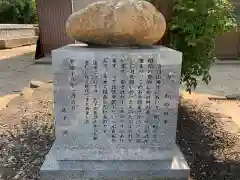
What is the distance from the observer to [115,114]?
253 centimetres

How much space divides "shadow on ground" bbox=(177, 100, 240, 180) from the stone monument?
1.41ft

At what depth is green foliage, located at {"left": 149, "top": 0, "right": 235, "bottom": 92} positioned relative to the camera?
352 centimetres

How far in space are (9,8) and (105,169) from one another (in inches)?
650

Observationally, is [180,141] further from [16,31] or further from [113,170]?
[16,31]

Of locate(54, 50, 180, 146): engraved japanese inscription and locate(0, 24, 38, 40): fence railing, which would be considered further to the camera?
locate(0, 24, 38, 40): fence railing

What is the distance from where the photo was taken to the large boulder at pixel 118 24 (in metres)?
2.46

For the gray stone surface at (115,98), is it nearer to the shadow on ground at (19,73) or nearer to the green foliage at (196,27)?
the green foliage at (196,27)

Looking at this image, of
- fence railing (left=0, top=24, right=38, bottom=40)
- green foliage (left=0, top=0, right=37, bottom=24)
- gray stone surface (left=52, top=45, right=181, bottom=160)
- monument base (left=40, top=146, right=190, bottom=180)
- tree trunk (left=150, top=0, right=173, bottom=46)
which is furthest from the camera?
green foliage (left=0, top=0, right=37, bottom=24)

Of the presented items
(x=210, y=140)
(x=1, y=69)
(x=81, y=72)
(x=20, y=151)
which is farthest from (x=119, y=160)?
(x=1, y=69)

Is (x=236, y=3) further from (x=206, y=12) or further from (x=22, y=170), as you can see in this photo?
(x=22, y=170)

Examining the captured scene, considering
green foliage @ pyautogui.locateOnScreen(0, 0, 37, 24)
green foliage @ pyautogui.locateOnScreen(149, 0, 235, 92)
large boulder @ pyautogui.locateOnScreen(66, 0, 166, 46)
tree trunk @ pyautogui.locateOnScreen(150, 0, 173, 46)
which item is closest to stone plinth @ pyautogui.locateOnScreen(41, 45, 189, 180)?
large boulder @ pyautogui.locateOnScreen(66, 0, 166, 46)

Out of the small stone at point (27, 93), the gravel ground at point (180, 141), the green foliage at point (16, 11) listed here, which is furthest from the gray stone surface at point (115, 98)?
the green foliage at point (16, 11)

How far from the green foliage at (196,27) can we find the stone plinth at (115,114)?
48.8 inches

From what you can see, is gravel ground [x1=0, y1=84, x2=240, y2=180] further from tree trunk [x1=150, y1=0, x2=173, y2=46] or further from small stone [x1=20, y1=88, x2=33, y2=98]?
tree trunk [x1=150, y1=0, x2=173, y2=46]
